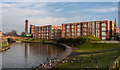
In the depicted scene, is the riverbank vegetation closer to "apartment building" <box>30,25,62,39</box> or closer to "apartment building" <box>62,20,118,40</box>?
"apartment building" <box>62,20,118,40</box>

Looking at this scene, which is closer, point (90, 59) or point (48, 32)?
point (90, 59)

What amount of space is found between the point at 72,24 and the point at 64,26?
8.61 m

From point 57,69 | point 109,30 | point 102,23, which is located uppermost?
point 102,23

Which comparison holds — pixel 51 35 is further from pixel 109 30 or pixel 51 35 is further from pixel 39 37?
pixel 109 30

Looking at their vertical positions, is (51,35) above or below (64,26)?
below

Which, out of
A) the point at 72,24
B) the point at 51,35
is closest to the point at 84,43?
the point at 72,24

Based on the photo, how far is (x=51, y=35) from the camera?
11612 cm

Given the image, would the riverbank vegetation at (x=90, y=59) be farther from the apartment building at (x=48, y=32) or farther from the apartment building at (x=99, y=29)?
the apartment building at (x=48, y=32)

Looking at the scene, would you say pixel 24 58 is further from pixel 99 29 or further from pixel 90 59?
pixel 99 29

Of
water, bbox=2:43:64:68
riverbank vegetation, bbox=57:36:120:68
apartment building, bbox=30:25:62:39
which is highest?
apartment building, bbox=30:25:62:39

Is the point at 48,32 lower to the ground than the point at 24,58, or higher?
higher

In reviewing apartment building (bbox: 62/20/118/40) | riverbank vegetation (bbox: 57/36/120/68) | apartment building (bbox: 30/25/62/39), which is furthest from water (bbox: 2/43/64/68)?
apartment building (bbox: 30/25/62/39)

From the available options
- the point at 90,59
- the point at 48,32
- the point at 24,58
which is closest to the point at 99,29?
the point at 48,32

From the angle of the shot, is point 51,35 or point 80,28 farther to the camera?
point 51,35
